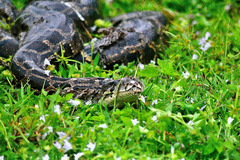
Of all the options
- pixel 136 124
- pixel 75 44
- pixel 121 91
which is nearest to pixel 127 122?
pixel 136 124

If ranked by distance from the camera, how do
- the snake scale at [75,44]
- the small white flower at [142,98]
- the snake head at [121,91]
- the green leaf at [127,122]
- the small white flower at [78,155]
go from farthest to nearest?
the snake scale at [75,44] < the small white flower at [142,98] < the snake head at [121,91] < the green leaf at [127,122] < the small white flower at [78,155]

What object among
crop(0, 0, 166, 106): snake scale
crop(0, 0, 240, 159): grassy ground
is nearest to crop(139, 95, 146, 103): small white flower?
crop(0, 0, 240, 159): grassy ground

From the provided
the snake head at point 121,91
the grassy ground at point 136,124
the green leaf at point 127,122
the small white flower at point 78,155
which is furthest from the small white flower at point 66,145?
the snake head at point 121,91

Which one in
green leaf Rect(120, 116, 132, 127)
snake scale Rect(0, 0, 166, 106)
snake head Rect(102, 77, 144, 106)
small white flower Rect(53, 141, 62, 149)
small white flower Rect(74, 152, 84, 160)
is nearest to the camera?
small white flower Rect(74, 152, 84, 160)

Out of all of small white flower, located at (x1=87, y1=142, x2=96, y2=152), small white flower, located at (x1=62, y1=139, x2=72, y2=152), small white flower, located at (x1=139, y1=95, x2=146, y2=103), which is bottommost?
small white flower, located at (x1=139, y1=95, x2=146, y2=103)

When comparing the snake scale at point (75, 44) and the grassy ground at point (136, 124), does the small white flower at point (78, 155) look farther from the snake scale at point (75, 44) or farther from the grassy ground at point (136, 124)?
the snake scale at point (75, 44)

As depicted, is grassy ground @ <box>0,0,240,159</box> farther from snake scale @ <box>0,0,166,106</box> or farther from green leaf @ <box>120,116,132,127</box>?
snake scale @ <box>0,0,166,106</box>

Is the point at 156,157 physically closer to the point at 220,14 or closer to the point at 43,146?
the point at 43,146

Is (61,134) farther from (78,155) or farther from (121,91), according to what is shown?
(121,91)

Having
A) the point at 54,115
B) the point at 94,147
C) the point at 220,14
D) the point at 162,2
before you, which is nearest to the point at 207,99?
the point at 94,147
